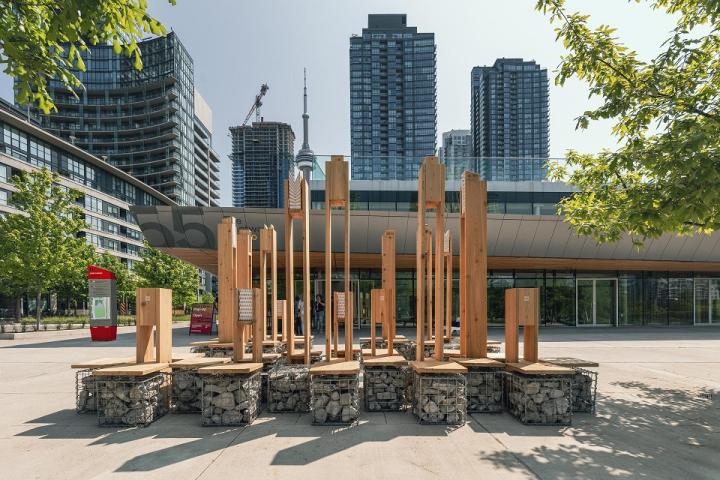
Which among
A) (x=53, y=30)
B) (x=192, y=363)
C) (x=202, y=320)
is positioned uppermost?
(x=53, y=30)

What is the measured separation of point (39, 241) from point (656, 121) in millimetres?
27672

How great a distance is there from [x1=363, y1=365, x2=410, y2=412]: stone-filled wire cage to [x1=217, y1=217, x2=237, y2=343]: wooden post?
3578 millimetres

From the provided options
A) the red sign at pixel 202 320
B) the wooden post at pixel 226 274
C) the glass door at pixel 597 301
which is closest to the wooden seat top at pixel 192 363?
the wooden post at pixel 226 274

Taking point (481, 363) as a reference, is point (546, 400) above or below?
below

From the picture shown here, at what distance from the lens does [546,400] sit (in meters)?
5.55

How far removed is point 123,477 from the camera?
391 centimetres

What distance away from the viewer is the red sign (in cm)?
1977

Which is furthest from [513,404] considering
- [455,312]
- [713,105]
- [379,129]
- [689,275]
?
[379,129]

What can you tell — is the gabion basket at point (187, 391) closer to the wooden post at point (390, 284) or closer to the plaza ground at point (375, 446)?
the plaza ground at point (375, 446)

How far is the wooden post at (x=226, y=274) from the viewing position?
8.48 m

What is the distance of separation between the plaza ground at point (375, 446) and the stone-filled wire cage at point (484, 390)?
195mm

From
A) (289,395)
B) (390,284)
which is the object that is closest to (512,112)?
(390,284)

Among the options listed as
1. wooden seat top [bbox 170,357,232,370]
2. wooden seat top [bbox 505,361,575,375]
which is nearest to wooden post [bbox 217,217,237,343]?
wooden seat top [bbox 170,357,232,370]

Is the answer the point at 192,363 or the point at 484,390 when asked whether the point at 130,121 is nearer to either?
the point at 192,363
